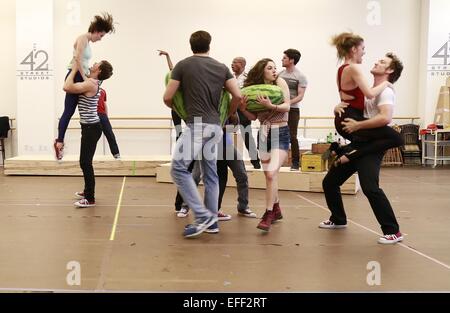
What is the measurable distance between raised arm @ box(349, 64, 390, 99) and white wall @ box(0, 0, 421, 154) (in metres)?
7.81

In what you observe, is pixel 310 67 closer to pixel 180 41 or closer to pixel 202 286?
pixel 180 41

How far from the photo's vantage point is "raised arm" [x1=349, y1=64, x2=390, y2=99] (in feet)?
11.9

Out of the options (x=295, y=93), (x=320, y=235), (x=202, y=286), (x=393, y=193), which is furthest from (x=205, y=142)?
(x=393, y=193)

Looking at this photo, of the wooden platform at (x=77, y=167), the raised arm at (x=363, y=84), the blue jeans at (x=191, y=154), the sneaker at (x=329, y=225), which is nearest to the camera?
the raised arm at (x=363, y=84)

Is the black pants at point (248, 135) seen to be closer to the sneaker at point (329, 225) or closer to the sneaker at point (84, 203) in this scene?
the sneaker at point (84, 203)

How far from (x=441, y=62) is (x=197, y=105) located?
29.4 feet

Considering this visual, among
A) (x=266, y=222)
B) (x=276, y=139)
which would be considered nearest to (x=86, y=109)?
(x=276, y=139)

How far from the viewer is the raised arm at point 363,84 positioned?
361 cm

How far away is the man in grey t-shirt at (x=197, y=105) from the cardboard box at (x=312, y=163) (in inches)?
111


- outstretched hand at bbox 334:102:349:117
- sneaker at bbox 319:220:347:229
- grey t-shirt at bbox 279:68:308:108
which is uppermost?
grey t-shirt at bbox 279:68:308:108

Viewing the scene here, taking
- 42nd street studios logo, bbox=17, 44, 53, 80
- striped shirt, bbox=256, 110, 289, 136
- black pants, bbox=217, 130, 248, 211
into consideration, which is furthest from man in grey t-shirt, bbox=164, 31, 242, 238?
42nd street studios logo, bbox=17, 44, 53, 80

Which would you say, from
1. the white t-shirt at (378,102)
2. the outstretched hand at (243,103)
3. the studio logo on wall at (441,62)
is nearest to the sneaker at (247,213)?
the outstretched hand at (243,103)

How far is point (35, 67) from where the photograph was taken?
10477 millimetres

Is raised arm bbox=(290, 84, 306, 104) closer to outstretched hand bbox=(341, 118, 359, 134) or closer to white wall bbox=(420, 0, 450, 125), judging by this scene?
outstretched hand bbox=(341, 118, 359, 134)
